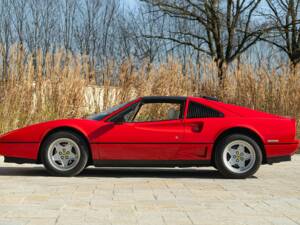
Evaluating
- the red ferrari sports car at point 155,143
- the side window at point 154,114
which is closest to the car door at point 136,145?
the red ferrari sports car at point 155,143

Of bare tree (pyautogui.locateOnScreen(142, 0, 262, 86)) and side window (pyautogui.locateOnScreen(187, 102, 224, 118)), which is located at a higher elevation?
bare tree (pyautogui.locateOnScreen(142, 0, 262, 86))

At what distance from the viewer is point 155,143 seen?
817 centimetres

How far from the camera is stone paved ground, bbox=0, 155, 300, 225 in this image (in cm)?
512

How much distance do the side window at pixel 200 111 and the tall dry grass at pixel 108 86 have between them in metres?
6.64

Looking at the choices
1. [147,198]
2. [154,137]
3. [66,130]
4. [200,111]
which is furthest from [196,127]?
[147,198]

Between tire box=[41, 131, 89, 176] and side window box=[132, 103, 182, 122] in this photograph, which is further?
side window box=[132, 103, 182, 122]

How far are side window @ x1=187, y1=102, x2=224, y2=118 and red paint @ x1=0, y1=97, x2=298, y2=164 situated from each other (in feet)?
0.33

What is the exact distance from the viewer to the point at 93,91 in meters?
15.6

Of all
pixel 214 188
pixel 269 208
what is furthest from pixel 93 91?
pixel 269 208

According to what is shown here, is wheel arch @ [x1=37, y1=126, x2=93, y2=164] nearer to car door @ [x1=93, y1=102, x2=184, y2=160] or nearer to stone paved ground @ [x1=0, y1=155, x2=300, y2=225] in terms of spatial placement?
car door @ [x1=93, y1=102, x2=184, y2=160]

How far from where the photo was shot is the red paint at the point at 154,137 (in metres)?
8.17

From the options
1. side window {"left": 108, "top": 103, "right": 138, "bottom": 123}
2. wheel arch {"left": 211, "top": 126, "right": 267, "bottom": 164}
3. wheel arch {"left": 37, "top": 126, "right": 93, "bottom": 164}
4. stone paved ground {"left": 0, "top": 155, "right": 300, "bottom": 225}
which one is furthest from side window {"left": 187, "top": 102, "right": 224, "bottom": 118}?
wheel arch {"left": 37, "top": 126, "right": 93, "bottom": 164}

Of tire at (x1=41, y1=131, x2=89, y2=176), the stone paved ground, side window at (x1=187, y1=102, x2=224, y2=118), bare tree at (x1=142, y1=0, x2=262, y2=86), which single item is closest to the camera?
the stone paved ground

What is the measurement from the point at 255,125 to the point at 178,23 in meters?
26.9
